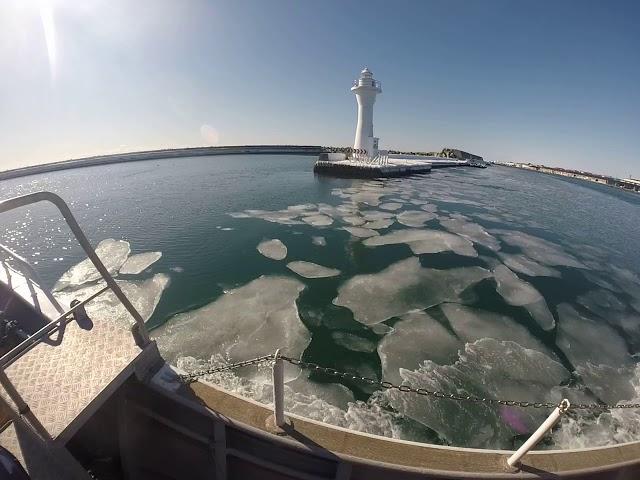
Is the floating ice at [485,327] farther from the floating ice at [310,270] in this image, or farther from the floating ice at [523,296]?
the floating ice at [310,270]

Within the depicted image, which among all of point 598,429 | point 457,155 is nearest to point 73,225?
point 598,429

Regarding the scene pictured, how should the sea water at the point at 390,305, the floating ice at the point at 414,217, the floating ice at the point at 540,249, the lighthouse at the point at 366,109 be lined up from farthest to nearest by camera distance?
the lighthouse at the point at 366,109 → the floating ice at the point at 414,217 → the floating ice at the point at 540,249 → the sea water at the point at 390,305

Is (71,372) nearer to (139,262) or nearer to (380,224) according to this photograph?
(139,262)

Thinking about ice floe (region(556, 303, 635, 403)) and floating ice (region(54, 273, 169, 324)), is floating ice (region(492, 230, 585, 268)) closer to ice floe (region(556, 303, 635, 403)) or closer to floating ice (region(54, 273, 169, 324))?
ice floe (region(556, 303, 635, 403))

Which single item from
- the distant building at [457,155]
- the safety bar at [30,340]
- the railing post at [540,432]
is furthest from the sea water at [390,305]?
the distant building at [457,155]

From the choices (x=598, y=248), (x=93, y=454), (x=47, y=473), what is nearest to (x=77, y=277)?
(x=93, y=454)

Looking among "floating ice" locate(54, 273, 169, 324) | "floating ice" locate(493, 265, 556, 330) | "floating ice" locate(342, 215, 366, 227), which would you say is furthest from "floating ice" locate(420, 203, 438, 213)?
"floating ice" locate(54, 273, 169, 324)

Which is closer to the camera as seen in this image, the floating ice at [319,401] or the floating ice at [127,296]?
the floating ice at [319,401]
